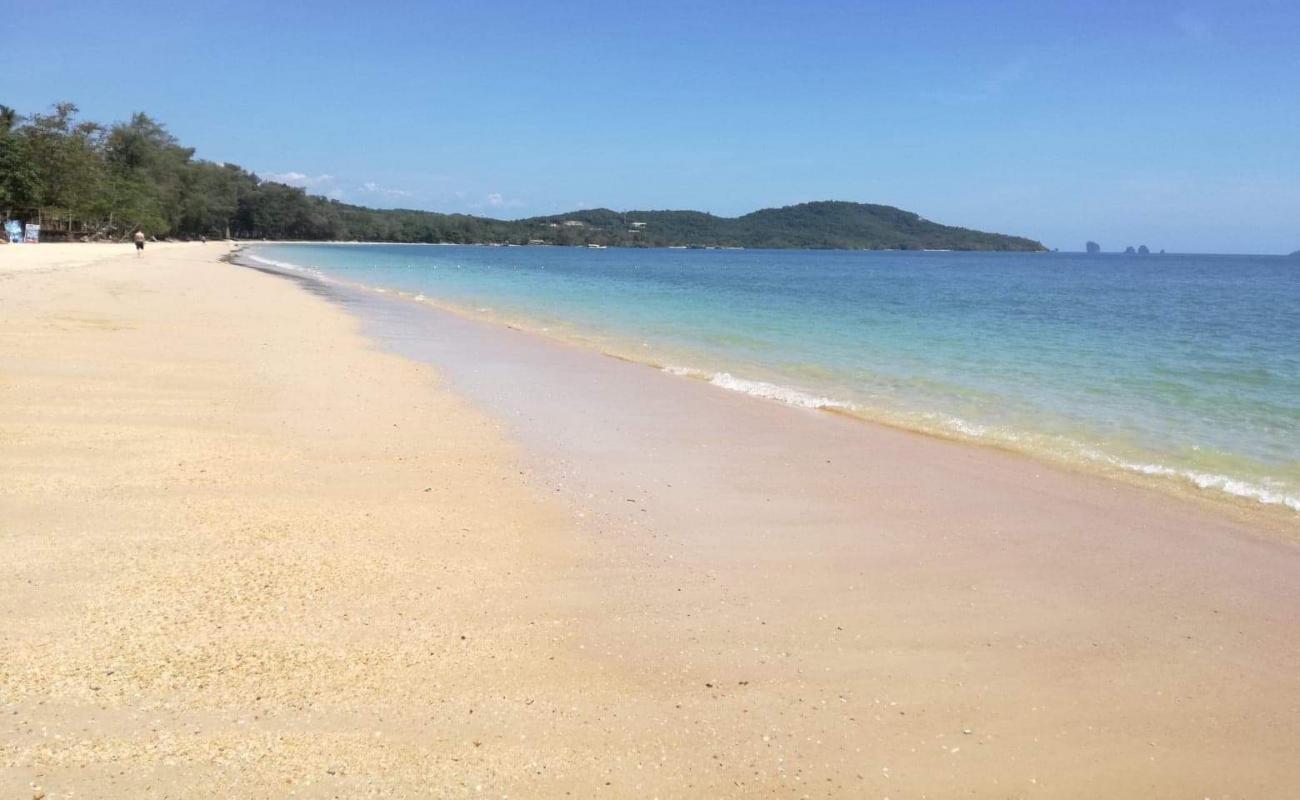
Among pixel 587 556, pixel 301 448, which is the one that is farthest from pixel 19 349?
pixel 587 556

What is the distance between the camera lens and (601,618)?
4.20m

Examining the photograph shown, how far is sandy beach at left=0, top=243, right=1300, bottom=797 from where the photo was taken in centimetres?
304

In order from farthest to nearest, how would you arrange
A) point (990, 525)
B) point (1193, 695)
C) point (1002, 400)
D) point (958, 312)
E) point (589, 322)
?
point (958, 312) → point (589, 322) → point (1002, 400) → point (990, 525) → point (1193, 695)

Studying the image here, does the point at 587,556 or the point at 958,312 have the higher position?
the point at 958,312

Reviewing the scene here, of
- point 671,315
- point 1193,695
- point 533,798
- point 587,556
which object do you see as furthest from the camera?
point 671,315

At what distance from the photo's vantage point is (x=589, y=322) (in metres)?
24.1

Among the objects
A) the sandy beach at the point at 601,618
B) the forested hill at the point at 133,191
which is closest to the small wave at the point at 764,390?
the sandy beach at the point at 601,618

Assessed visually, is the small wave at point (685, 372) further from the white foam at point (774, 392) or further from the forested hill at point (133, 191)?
the forested hill at point (133, 191)

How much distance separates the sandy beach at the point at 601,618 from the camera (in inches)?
120

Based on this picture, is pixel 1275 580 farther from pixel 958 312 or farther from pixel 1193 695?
pixel 958 312

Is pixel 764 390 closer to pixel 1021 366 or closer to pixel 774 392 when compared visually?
pixel 774 392

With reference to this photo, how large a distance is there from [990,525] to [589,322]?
18.7m

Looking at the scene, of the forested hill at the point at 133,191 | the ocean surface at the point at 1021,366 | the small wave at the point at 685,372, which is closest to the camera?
the ocean surface at the point at 1021,366

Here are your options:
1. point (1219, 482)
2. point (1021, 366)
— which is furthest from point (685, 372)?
point (1219, 482)
